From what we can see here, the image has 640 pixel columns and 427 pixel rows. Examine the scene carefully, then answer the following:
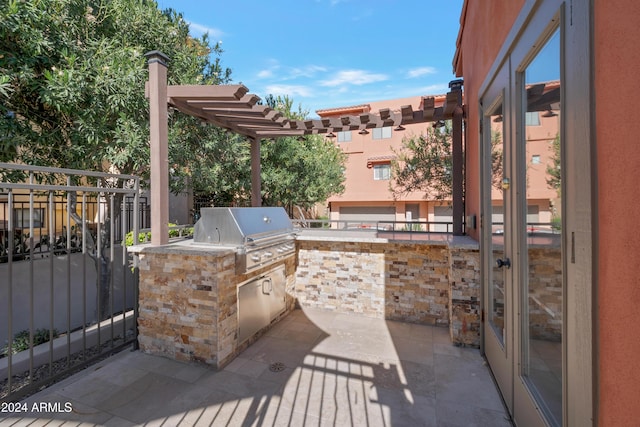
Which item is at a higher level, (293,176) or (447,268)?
(293,176)

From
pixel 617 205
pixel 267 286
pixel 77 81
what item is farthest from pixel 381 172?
pixel 617 205

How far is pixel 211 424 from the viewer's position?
2.35m

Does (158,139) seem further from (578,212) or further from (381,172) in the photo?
(381,172)

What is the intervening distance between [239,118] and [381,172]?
1736 centimetres

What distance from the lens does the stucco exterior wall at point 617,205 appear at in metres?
0.96

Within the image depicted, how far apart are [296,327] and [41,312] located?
4.71 m

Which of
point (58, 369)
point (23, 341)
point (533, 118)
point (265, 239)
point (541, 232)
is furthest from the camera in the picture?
point (265, 239)

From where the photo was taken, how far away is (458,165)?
4.58 m

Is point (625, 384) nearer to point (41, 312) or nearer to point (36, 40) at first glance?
point (36, 40)

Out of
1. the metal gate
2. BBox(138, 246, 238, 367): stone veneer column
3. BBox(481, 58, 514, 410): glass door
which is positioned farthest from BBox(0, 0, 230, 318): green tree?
BBox(481, 58, 514, 410): glass door

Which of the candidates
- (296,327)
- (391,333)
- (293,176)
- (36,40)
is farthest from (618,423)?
(293,176)

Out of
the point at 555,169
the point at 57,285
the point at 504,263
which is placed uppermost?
the point at 555,169

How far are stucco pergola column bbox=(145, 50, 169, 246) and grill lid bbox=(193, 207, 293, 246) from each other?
444 millimetres

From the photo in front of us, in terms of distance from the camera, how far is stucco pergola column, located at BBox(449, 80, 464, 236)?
4.49 meters
